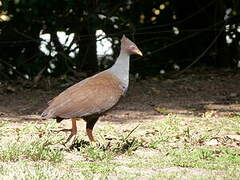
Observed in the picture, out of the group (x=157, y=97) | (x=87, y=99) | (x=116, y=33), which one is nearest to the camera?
(x=87, y=99)

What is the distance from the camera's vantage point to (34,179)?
14.3ft

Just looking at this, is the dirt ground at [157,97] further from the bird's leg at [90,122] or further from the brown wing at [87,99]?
the brown wing at [87,99]

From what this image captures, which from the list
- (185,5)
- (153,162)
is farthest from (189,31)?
(153,162)

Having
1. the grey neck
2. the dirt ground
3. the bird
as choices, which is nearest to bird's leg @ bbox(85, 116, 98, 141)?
the bird

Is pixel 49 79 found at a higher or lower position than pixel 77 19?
lower

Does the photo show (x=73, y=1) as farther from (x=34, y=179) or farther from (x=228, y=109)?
(x=34, y=179)

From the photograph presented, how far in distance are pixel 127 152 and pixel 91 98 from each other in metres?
0.54

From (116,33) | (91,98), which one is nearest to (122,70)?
(91,98)

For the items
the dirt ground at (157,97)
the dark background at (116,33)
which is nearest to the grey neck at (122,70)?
the dirt ground at (157,97)

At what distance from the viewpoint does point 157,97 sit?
8.76 metres

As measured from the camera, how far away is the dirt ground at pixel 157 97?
25.1 feet

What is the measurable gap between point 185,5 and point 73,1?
269 centimetres

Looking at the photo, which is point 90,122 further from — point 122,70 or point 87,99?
point 122,70

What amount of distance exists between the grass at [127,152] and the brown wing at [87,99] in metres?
0.29
